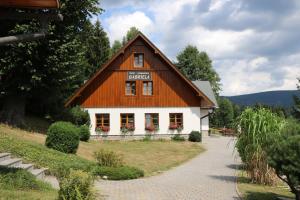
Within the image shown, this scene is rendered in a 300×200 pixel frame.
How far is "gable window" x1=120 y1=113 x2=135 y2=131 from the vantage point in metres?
38.6

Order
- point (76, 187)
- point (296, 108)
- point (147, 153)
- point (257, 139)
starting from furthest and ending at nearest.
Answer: point (147, 153)
point (296, 108)
point (257, 139)
point (76, 187)

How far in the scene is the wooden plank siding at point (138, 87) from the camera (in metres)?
38.4

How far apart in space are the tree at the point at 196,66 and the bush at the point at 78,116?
50.0 m

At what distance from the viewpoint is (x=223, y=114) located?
231 feet

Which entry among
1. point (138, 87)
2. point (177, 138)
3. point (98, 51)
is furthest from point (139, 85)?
point (98, 51)

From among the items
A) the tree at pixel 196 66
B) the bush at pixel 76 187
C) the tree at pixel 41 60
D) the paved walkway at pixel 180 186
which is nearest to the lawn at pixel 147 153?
the paved walkway at pixel 180 186

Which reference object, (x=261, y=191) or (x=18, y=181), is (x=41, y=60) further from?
(x=261, y=191)

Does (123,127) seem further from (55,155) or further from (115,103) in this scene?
(55,155)

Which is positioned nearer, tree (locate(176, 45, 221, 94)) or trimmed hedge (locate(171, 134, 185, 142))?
trimmed hedge (locate(171, 134, 185, 142))

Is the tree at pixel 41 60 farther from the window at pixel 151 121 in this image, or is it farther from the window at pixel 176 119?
the window at pixel 176 119

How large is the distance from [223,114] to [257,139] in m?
55.3

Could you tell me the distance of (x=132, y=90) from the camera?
129ft

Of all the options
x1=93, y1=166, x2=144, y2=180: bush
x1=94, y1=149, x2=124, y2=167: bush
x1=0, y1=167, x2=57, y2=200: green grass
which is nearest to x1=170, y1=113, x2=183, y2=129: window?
x1=94, y1=149, x2=124, y2=167: bush

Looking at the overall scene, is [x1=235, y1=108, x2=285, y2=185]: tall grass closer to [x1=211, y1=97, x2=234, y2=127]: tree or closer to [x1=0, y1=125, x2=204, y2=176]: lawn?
[x1=0, y1=125, x2=204, y2=176]: lawn
